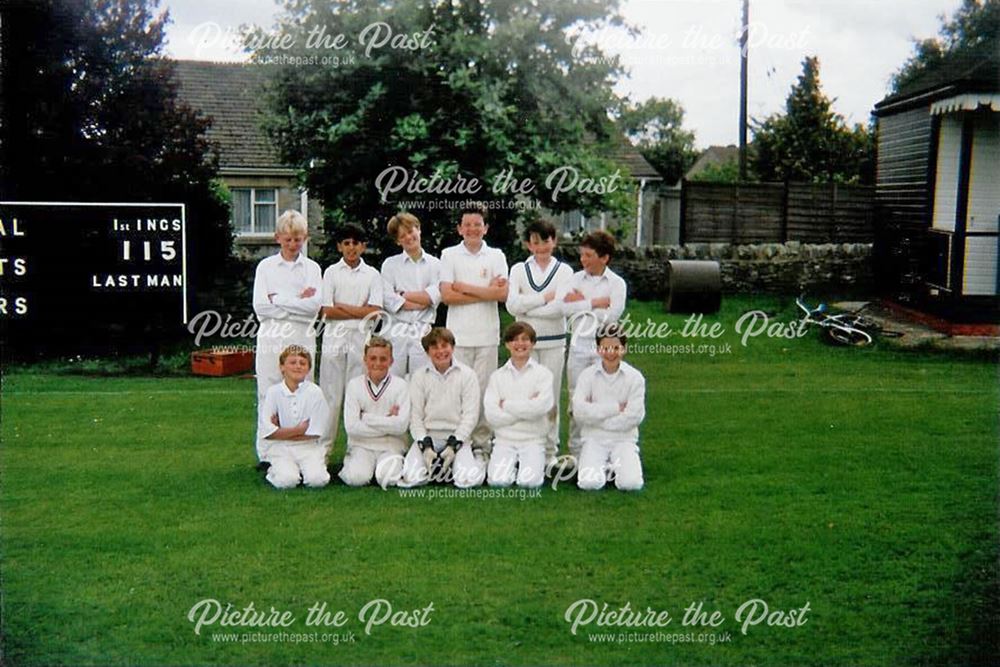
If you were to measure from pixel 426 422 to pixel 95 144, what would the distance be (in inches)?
235

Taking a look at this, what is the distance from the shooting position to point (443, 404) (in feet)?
24.1

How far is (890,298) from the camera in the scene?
1584 centimetres

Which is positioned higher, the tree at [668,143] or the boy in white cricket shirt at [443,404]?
the tree at [668,143]

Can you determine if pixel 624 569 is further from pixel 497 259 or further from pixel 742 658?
pixel 497 259

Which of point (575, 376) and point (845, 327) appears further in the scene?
point (845, 327)

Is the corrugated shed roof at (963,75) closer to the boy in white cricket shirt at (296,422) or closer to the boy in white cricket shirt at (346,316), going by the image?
the boy in white cricket shirt at (346,316)

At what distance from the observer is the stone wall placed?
57.6 ft

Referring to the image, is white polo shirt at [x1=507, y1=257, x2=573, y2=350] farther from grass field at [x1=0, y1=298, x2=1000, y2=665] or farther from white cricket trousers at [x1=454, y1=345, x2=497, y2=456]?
grass field at [x1=0, y1=298, x2=1000, y2=665]

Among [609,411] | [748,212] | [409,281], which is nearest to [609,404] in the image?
[609,411]

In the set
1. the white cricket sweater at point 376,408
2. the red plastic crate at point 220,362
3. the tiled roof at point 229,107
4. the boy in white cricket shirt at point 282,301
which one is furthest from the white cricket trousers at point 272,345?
the tiled roof at point 229,107

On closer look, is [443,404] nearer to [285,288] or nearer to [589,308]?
[589,308]

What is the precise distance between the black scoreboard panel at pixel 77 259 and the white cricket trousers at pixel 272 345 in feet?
2.98

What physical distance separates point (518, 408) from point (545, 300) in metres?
0.82

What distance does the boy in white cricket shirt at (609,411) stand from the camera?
7121 millimetres
